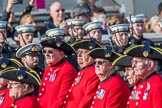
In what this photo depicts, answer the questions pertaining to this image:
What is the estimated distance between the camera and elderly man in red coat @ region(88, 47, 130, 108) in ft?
46.0

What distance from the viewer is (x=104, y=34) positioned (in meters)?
17.6

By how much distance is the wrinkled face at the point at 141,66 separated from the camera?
13.2 metres

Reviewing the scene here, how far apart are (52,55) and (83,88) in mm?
703

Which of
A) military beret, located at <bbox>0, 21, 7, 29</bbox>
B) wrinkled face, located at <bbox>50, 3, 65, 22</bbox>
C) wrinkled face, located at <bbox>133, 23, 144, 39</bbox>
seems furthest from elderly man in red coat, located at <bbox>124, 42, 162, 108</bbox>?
wrinkled face, located at <bbox>50, 3, 65, 22</bbox>

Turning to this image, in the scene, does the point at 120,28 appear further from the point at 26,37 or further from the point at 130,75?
the point at 130,75

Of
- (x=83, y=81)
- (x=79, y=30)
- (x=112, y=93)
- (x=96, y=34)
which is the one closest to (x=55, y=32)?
(x=79, y=30)

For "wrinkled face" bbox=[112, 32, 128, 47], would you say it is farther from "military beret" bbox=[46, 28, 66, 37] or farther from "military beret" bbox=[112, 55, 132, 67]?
"military beret" bbox=[112, 55, 132, 67]

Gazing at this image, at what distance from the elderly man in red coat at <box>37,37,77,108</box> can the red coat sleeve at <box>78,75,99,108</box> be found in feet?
1.41

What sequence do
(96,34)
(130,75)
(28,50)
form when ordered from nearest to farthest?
(130,75) → (28,50) → (96,34)

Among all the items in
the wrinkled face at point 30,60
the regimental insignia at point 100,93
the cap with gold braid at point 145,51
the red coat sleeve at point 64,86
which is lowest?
the red coat sleeve at point 64,86

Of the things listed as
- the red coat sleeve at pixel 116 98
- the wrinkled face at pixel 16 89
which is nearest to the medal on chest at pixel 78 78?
the red coat sleeve at pixel 116 98

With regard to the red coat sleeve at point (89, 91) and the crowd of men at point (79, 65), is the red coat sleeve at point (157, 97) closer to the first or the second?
the crowd of men at point (79, 65)

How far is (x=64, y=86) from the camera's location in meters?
15.3

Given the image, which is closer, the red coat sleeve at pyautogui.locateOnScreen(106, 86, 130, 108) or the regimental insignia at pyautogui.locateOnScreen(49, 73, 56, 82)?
the red coat sleeve at pyautogui.locateOnScreen(106, 86, 130, 108)
